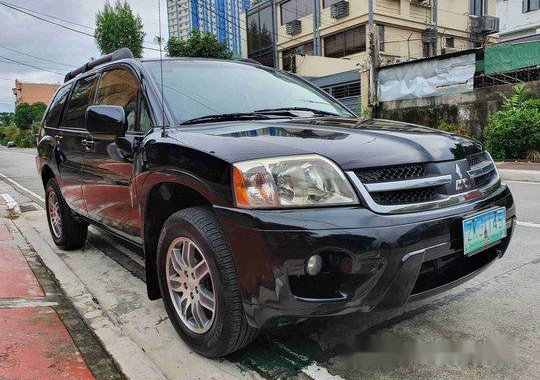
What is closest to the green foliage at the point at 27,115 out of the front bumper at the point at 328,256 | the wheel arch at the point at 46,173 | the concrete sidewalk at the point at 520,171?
the concrete sidewalk at the point at 520,171

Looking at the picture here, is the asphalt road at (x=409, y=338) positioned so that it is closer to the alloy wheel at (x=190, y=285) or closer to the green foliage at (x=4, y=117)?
the alloy wheel at (x=190, y=285)

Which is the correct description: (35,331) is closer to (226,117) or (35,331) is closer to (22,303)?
(22,303)

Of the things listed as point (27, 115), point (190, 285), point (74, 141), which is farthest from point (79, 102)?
point (27, 115)

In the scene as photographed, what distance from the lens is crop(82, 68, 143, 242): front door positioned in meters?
3.16

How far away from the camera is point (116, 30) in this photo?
126 ft

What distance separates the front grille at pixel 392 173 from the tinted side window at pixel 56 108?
3709mm

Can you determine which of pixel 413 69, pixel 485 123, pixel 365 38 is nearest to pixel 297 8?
pixel 365 38

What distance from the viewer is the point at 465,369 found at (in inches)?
90.5

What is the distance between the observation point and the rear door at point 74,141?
162 inches

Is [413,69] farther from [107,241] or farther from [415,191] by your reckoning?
[415,191]

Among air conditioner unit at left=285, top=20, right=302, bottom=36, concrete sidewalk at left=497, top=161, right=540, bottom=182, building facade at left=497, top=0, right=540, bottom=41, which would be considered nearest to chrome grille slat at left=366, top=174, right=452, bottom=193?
concrete sidewalk at left=497, top=161, right=540, bottom=182

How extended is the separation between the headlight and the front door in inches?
45.1

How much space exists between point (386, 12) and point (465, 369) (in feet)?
82.8

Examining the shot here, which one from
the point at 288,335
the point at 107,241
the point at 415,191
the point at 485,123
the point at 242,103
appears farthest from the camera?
the point at 485,123
